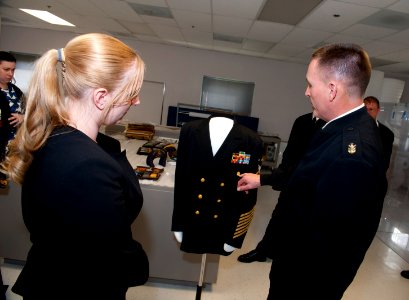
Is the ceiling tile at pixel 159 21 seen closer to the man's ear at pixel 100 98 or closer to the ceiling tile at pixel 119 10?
the ceiling tile at pixel 119 10

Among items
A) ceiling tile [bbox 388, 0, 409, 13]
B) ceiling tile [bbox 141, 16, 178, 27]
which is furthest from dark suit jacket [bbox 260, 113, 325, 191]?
ceiling tile [bbox 141, 16, 178, 27]

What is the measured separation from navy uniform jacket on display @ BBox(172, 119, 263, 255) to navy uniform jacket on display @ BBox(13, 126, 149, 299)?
2.22ft

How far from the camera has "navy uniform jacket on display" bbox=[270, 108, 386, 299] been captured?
94 cm

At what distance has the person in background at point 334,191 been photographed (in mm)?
940

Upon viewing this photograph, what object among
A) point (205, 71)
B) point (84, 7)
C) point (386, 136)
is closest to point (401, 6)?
point (386, 136)

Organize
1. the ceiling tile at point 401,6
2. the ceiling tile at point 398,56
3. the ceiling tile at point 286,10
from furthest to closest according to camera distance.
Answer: the ceiling tile at point 398,56 → the ceiling tile at point 286,10 → the ceiling tile at point 401,6

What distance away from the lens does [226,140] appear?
1442mm

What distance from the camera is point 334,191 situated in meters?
0.94

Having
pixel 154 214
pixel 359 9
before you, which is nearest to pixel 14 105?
pixel 154 214

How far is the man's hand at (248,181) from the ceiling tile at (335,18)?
8.74 ft

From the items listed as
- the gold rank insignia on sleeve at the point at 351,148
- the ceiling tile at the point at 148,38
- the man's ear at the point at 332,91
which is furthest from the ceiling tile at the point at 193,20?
the gold rank insignia on sleeve at the point at 351,148

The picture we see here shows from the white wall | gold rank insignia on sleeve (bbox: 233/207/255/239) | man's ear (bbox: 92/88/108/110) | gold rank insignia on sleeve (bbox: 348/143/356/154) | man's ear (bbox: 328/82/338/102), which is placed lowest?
gold rank insignia on sleeve (bbox: 233/207/255/239)

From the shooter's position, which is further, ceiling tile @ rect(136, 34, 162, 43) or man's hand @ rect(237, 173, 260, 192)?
ceiling tile @ rect(136, 34, 162, 43)

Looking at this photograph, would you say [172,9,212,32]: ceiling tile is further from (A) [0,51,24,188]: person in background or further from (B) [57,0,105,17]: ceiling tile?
(A) [0,51,24,188]: person in background
